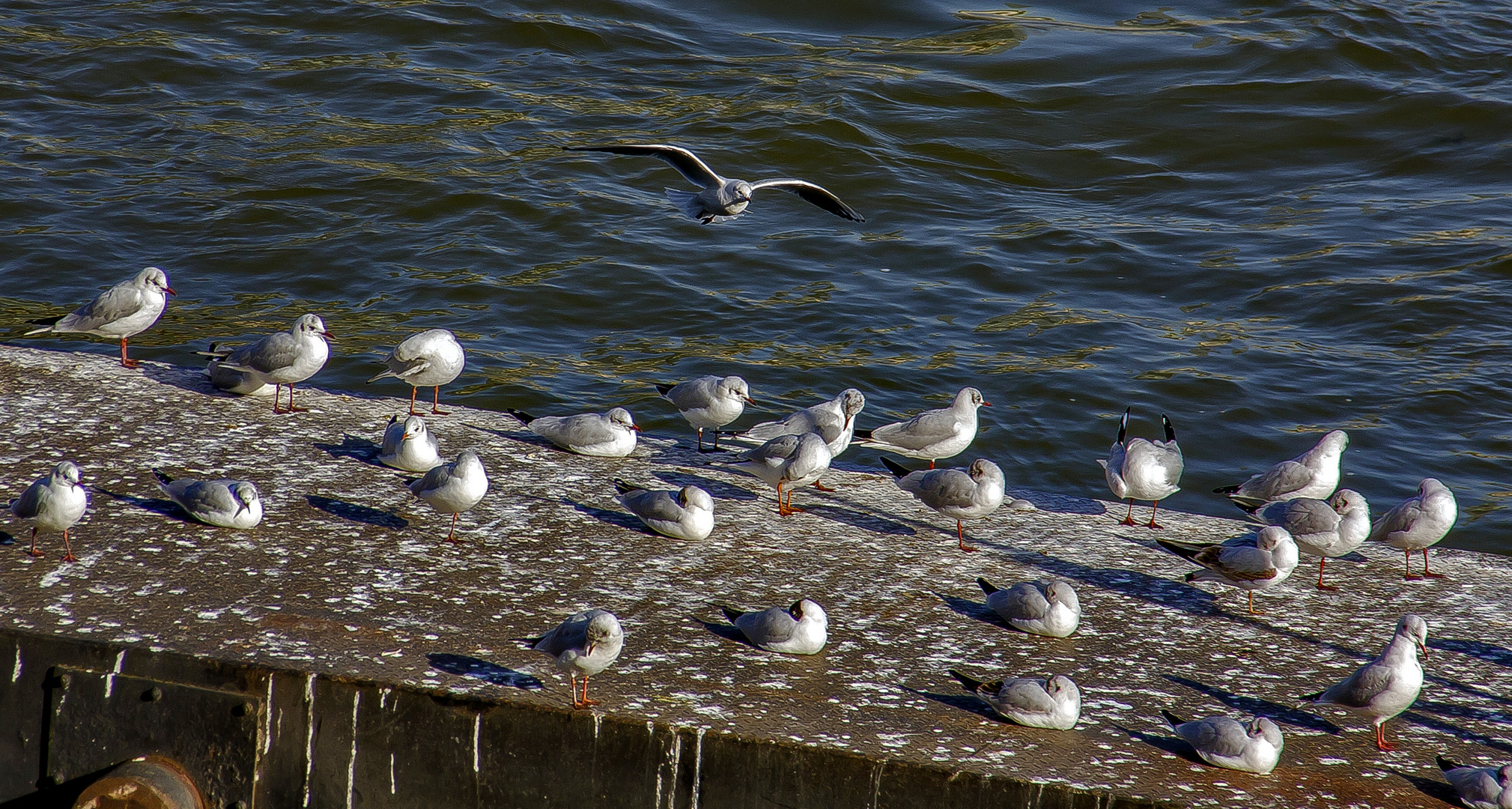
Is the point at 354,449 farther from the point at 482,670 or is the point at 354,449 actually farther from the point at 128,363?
the point at 482,670

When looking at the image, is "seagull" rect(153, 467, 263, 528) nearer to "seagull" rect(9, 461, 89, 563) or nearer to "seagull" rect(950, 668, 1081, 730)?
"seagull" rect(9, 461, 89, 563)

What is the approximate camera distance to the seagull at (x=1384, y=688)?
3750 millimetres

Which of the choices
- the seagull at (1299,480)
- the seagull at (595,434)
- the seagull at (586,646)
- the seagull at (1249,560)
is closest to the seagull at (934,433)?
the seagull at (595,434)

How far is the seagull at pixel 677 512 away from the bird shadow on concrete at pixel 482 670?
1157 mm

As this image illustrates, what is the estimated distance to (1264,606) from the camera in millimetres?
4797

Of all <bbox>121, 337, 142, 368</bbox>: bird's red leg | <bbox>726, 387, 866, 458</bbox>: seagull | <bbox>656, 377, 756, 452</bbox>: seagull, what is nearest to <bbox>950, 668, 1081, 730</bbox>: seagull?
<bbox>726, 387, 866, 458</bbox>: seagull

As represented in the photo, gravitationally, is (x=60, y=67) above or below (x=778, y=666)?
above

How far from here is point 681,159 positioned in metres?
8.44

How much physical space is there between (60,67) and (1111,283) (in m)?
11.7

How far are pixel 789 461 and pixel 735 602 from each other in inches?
40.0

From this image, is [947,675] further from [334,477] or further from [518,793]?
[334,477]

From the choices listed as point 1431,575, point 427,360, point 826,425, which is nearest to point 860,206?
point 826,425

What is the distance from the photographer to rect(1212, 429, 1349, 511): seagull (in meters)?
5.63

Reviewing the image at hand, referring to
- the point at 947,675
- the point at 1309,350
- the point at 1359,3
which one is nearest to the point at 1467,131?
the point at 1359,3
